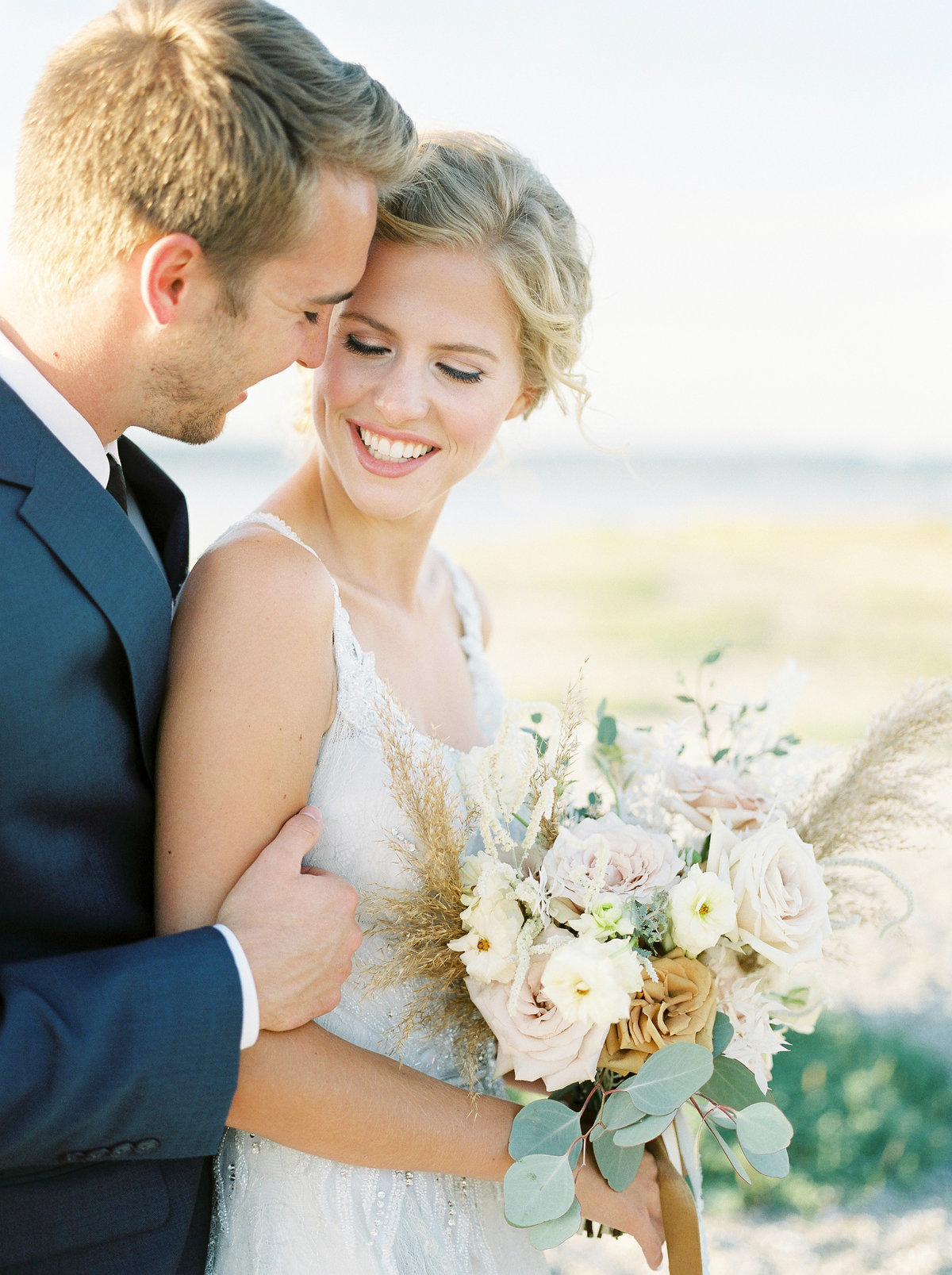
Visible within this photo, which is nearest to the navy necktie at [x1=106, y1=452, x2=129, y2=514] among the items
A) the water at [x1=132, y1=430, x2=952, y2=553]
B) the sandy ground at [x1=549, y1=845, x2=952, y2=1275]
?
the sandy ground at [x1=549, y1=845, x2=952, y2=1275]

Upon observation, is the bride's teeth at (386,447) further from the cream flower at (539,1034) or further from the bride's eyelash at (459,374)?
the cream flower at (539,1034)

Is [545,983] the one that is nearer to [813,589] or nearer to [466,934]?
[466,934]

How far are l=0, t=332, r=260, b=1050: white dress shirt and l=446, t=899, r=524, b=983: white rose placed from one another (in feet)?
1.21

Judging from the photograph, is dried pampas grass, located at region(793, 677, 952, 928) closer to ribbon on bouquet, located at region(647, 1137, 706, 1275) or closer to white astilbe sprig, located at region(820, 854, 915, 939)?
white astilbe sprig, located at region(820, 854, 915, 939)

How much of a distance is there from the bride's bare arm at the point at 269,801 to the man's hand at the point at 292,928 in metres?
0.03

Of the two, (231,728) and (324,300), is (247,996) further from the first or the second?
(324,300)

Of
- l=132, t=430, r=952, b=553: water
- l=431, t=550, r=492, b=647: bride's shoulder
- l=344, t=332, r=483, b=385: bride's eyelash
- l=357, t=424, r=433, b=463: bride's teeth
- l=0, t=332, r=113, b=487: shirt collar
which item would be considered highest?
l=132, t=430, r=952, b=553: water

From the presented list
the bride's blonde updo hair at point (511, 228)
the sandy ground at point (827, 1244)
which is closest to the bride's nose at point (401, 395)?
the bride's blonde updo hair at point (511, 228)

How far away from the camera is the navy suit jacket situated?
4.76 feet

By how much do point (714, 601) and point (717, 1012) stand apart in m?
14.6

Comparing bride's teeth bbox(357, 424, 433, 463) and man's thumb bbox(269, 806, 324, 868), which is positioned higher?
bride's teeth bbox(357, 424, 433, 463)

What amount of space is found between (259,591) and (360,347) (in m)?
0.74

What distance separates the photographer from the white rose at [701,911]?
1.84 metres

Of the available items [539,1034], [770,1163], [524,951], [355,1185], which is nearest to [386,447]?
[524,951]
